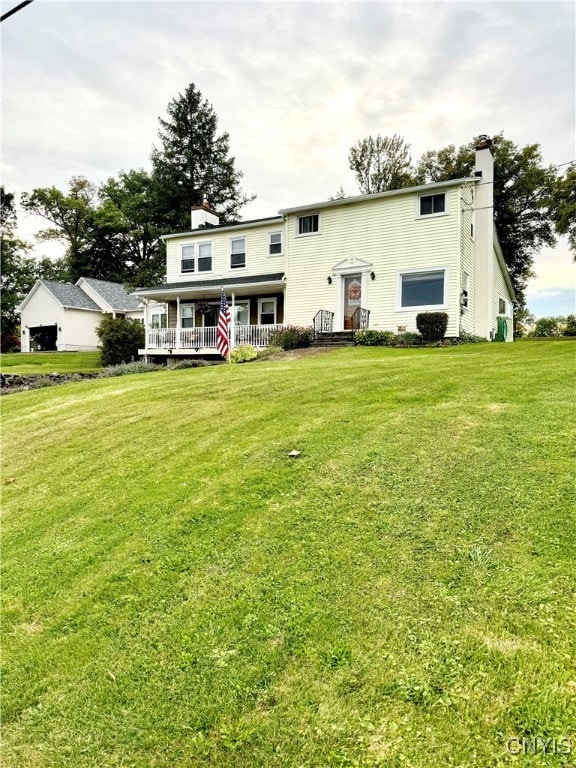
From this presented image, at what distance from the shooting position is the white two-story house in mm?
17109

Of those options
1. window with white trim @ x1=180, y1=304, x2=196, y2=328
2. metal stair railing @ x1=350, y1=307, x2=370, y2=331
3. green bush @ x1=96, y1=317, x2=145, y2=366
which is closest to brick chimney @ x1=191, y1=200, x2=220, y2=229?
window with white trim @ x1=180, y1=304, x2=196, y2=328

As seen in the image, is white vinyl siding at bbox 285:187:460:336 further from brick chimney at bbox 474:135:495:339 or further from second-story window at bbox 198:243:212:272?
second-story window at bbox 198:243:212:272

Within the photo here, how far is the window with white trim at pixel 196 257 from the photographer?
76.0 ft

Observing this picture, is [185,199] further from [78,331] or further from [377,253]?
[377,253]

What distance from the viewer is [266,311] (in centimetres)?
2173

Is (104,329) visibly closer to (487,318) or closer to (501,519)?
(487,318)

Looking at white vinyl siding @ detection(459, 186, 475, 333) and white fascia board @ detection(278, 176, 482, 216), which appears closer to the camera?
white fascia board @ detection(278, 176, 482, 216)

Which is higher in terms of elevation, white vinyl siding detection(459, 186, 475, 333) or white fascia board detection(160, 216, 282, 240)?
white fascia board detection(160, 216, 282, 240)

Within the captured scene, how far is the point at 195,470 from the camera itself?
4609 mm

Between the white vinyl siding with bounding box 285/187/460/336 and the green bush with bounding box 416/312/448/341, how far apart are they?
21.5 inches

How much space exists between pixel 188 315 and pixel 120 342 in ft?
12.2

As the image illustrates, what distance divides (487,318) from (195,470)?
17351 millimetres

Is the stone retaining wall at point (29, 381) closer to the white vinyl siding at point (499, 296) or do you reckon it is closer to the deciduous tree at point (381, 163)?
the white vinyl siding at point (499, 296)

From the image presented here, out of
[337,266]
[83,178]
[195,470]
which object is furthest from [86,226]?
[195,470]
